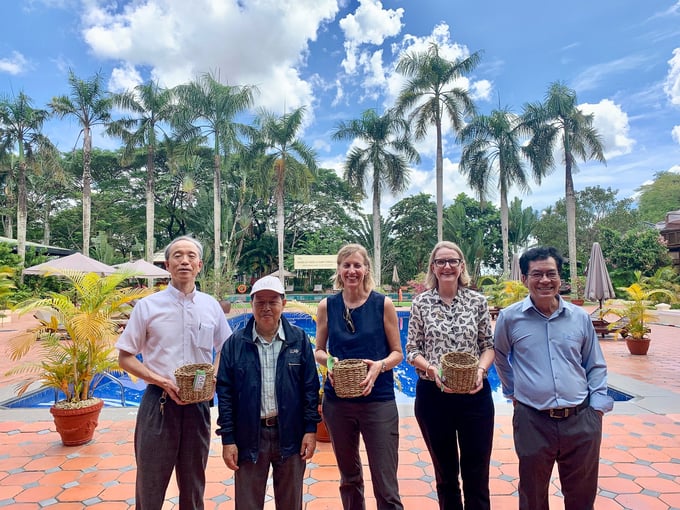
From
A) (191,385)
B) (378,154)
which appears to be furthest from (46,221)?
(191,385)

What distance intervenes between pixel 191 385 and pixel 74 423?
8.33 ft

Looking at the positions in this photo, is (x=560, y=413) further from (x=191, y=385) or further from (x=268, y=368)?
(x=191, y=385)

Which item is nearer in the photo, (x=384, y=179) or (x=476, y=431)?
(x=476, y=431)

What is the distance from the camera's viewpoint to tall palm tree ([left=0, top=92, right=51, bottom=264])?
57.3ft

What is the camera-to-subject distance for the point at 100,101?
1828 centimetres

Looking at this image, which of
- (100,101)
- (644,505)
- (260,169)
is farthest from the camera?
(260,169)

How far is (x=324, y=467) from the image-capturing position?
3.15m

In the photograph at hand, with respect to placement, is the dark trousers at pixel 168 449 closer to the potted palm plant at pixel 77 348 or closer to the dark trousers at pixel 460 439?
the dark trousers at pixel 460 439

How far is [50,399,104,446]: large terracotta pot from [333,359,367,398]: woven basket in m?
2.96

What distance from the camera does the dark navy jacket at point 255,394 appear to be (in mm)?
1785

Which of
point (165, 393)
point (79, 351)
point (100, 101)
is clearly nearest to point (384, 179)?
point (100, 101)

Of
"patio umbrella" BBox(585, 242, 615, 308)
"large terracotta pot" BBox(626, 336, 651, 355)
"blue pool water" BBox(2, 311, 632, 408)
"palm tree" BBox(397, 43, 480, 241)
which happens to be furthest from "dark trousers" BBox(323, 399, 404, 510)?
"palm tree" BBox(397, 43, 480, 241)

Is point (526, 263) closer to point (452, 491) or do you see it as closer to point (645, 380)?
point (452, 491)

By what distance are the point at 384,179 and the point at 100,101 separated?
14.0m
